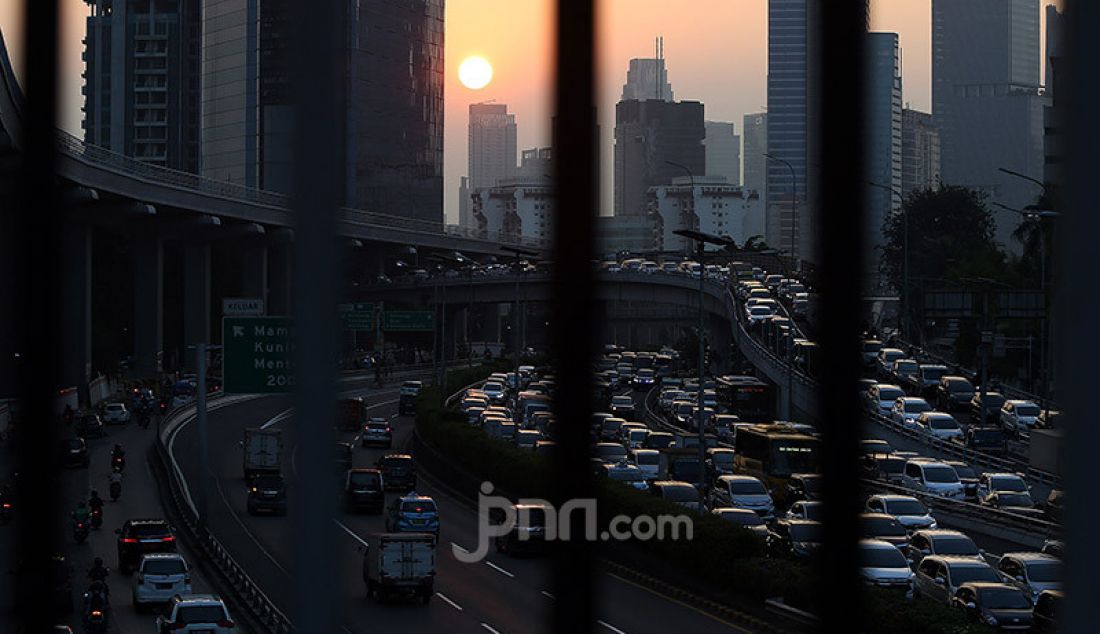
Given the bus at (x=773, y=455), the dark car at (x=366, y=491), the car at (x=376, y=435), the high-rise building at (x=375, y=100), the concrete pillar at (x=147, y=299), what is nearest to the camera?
the bus at (x=773, y=455)

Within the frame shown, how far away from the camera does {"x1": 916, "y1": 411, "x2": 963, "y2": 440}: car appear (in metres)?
34.5

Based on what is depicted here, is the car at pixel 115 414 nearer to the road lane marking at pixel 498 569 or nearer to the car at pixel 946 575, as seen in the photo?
the road lane marking at pixel 498 569

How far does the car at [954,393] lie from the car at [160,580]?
26973mm

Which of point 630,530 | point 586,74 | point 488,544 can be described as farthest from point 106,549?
point 586,74

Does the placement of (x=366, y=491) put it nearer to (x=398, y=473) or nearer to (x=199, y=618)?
(x=398, y=473)

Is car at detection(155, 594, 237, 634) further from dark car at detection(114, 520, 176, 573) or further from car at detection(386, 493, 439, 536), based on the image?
car at detection(386, 493, 439, 536)

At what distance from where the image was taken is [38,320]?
3.59 metres

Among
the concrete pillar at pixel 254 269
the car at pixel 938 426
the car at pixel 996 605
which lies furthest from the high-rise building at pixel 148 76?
the car at pixel 996 605

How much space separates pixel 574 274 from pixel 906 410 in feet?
112

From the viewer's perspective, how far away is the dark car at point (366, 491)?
29359 mm

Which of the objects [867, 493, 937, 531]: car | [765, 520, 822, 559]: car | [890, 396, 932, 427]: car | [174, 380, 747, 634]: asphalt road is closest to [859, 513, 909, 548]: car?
[867, 493, 937, 531]: car

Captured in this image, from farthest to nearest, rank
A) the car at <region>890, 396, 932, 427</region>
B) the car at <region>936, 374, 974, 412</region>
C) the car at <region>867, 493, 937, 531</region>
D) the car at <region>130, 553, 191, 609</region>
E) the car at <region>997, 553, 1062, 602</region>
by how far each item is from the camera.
→ the car at <region>936, 374, 974, 412</region>
the car at <region>890, 396, 932, 427</region>
the car at <region>867, 493, 937, 531</region>
the car at <region>130, 553, 191, 609</region>
the car at <region>997, 553, 1062, 602</region>

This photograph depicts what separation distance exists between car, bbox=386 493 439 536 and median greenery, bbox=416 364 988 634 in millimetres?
1620

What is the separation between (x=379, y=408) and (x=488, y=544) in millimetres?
32162
